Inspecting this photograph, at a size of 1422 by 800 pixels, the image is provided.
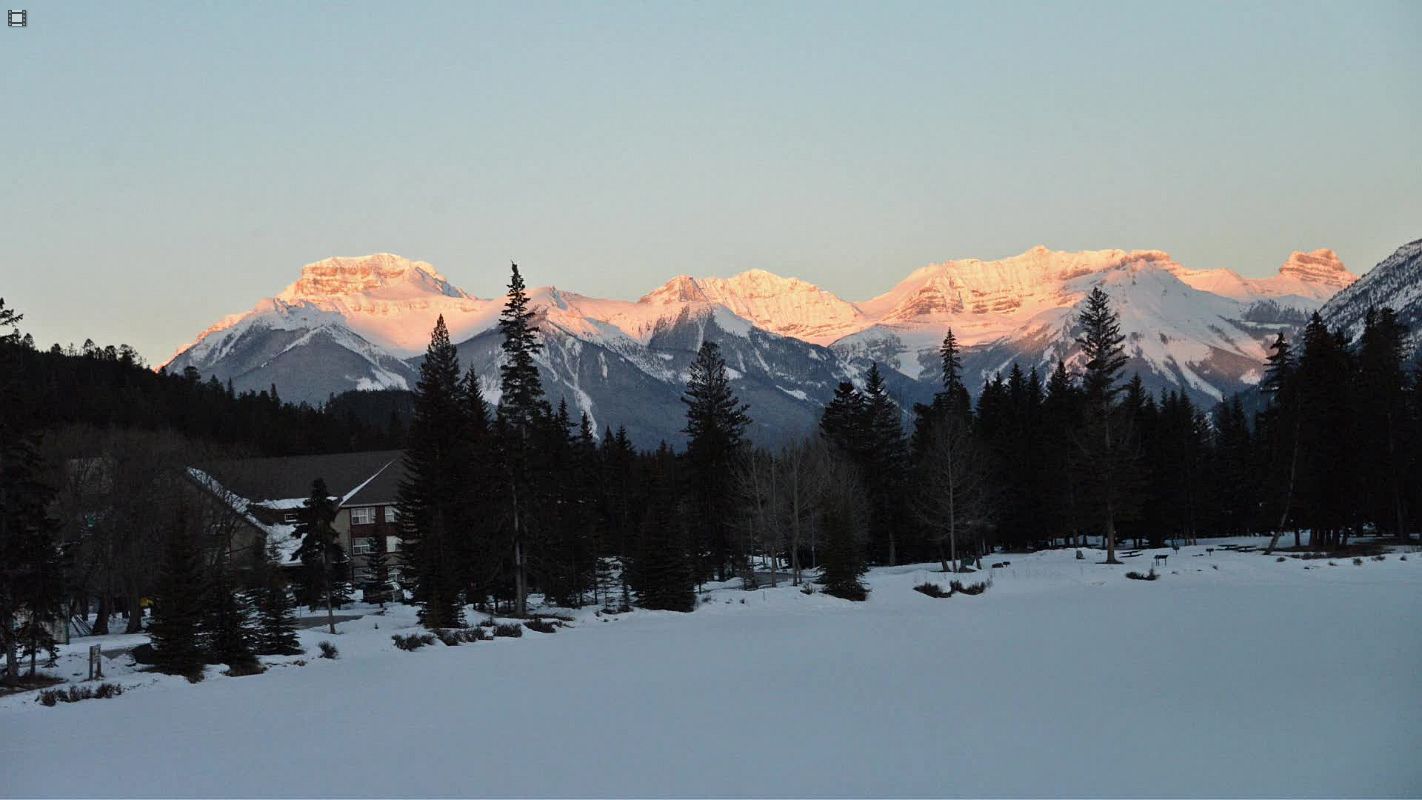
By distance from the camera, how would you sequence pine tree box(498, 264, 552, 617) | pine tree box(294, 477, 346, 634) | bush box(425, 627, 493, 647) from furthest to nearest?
pine tree box(294, 477, 346, 634), pine tree box(498, 264, 552, 617), bush box(425, 627, 493, 647)

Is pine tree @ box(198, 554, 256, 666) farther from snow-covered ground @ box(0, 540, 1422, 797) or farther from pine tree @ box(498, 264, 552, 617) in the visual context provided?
pine tree @ box(498, 264, 552, 617)

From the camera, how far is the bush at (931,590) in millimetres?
50344

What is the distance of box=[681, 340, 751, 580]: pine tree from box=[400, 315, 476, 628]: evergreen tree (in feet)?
47.6

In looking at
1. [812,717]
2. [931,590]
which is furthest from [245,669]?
[931,590]

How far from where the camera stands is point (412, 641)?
35.5m

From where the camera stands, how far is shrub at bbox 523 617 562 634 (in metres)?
41.2

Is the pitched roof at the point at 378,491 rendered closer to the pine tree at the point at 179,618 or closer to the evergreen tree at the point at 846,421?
the evergreen tree at the point at 846,421

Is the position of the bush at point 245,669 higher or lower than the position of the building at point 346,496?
lower

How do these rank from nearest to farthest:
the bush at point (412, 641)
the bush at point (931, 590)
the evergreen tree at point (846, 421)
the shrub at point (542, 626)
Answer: the bush at point (412, 641) → the shrub at point (542, 626) → the bush at point (931, 590) → the evergreen tree at point (846, 421)

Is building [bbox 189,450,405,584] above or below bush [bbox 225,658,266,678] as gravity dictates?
above

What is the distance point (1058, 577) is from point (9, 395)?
46294 mm

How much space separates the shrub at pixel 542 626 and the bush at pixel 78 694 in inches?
669

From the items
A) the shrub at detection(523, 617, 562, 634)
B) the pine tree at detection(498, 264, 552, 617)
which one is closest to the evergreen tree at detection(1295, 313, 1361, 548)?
the pine tree at detection(498, 264, 552, 617)

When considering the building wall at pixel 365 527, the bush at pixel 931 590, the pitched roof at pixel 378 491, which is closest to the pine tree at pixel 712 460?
the bush at pixel 931 590
